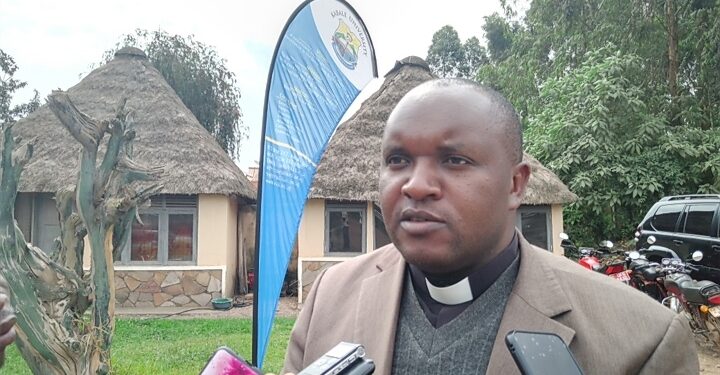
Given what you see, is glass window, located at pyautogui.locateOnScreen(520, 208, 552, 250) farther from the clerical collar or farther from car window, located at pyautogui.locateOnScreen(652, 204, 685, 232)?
the clerical collar

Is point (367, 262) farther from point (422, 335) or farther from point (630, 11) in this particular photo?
point (630, 11)

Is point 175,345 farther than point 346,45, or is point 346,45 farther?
point 175,345

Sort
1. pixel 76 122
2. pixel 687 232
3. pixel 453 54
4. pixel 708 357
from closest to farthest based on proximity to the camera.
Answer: pixel 76 122 < pixel 708 357 < pixel 687 232 < pixel 453 54

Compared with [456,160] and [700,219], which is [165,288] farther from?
[456,160]

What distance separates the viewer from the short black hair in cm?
124

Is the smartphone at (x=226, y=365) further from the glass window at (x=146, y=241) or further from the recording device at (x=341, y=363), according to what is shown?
the glass window at (x=146, y=241)

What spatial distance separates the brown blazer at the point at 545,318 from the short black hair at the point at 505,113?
0.89ft

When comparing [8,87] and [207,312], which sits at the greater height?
[8,87]

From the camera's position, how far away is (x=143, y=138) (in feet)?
37.1

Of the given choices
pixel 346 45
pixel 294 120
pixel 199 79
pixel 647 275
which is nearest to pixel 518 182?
pixel 294 120

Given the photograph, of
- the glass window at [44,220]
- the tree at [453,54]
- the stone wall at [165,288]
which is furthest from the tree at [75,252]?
the tree at [453,54]

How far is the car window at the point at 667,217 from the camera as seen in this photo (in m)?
8.29

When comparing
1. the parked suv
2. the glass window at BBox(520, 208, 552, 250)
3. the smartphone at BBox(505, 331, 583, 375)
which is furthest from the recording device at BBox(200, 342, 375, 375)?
the glass window at BBox(520, 208, 552, 250)

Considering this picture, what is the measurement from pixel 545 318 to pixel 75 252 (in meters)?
4.00
